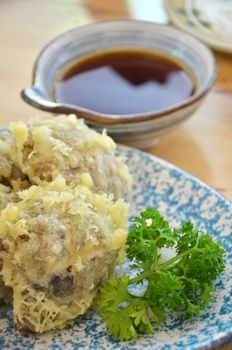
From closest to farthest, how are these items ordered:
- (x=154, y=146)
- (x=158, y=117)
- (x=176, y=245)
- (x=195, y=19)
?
(x=176, y=245)
(x=158, y=117)
(x=154, y=146)
(x=195, y=19)

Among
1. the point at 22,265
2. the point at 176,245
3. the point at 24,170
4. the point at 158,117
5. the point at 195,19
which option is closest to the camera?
the point at 22,265

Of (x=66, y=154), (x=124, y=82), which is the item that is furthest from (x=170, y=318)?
(x=124, y=82)

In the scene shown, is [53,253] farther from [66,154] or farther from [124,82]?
[124,82]

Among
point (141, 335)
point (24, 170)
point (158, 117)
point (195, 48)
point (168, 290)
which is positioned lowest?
point (141, 335)

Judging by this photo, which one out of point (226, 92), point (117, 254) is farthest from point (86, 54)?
point (117, 254)

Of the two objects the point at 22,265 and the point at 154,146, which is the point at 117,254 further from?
the point at 154,146

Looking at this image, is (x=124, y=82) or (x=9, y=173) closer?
(x=9, y=173)

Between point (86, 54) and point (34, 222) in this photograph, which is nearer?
point (34, 222)
